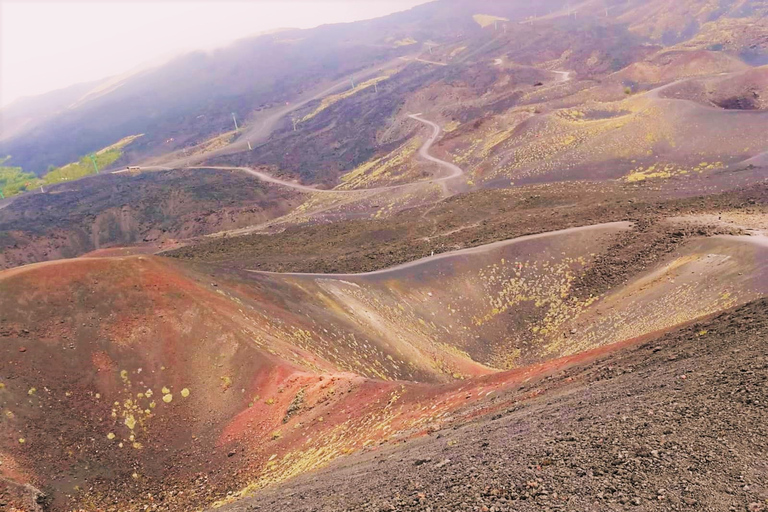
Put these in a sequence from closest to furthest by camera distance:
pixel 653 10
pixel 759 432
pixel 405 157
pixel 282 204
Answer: pixel 759 432 → pixel 282 204 → pixel 405 157 → pixel 653 10

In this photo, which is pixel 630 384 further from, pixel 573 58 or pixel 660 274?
pixel 573 58

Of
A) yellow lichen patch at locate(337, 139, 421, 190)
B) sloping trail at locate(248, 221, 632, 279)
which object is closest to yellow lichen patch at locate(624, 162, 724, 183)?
sloping trail at locate(248, 221, 632, 279)

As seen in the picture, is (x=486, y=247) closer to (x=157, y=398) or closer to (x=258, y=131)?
(x=157, y=398)

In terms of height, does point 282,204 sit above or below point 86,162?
below

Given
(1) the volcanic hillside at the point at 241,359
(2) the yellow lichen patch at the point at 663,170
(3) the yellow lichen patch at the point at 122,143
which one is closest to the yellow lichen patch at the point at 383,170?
(2) the yellow lichen patch at the point at 663,170

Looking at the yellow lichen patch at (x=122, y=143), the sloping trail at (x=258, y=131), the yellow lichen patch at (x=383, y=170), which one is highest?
the yellow lichen patch at (x=122, y=143)

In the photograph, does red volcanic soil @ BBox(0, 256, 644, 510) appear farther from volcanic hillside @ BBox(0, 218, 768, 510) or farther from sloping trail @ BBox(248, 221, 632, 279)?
sloping trail @ BBox(248, 221, 632, 279)

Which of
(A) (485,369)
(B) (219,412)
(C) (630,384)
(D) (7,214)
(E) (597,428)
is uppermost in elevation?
(D) (7,214)

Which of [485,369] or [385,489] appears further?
[485,369]

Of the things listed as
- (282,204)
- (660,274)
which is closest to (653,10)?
(282,204)

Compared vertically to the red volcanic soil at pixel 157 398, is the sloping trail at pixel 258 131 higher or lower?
higher

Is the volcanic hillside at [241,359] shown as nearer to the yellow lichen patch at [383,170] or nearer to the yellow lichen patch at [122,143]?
the yellow lichen patch at [383,170]
